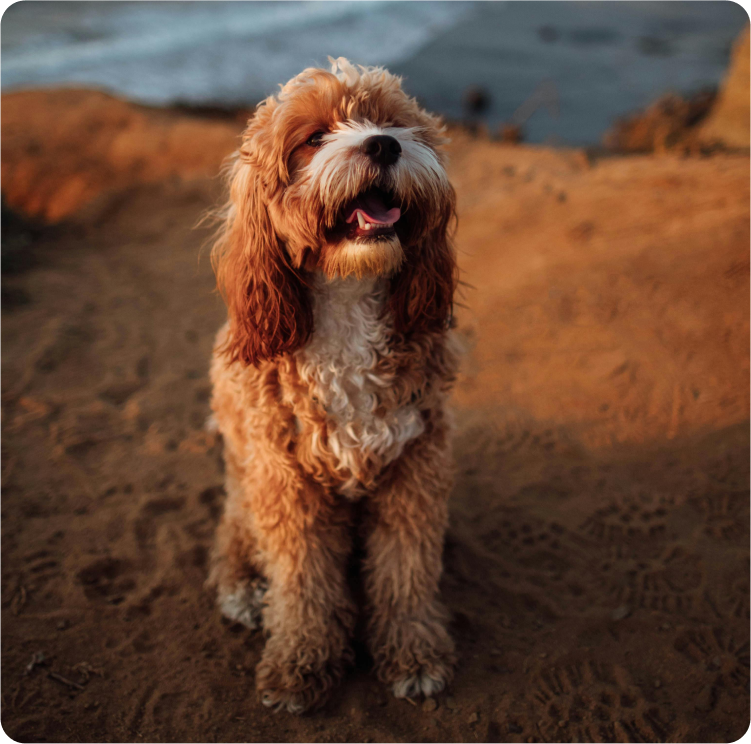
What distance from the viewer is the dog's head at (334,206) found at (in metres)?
2.02

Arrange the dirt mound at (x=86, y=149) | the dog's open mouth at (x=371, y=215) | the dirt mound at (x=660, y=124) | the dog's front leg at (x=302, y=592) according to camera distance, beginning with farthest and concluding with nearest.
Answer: the dirt mound at (x=660, y=124) → the dirt mound at (x=86, y=149) → the dog's front leg at (x=302, y=592) → the dog's open mouth at (x=371, y=215)

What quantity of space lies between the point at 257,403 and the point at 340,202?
2.96ft

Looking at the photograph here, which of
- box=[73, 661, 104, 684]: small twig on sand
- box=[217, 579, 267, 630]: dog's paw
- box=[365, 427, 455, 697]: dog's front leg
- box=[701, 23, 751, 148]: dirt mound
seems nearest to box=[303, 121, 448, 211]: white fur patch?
box=[365, 427, 455, 697]: dog's front leg

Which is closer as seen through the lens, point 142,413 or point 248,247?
point 248,247

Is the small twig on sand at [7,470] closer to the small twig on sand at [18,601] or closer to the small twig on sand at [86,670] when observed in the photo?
the small twig on sand at [18,601]

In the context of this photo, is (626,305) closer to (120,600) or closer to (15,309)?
(120,600)

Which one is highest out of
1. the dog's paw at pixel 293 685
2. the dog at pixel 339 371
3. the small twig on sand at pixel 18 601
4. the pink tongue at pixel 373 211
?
the pink tongue at pixel 373 211

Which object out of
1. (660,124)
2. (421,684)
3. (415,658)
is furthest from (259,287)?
(660,124)

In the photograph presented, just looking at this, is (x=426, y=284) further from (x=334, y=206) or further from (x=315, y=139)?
(x=315, y=139)

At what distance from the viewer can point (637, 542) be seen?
330 centimetres

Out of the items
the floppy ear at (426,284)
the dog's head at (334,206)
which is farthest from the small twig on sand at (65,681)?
the floppy ear at (426,284)

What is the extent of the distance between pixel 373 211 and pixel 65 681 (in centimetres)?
245

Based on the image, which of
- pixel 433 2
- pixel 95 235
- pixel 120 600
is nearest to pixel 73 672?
pixel 120 600

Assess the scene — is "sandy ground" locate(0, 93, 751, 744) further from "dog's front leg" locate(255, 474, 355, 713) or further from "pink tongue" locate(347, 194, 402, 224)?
"pink tongue" locate(347, 194, 402, 224)
